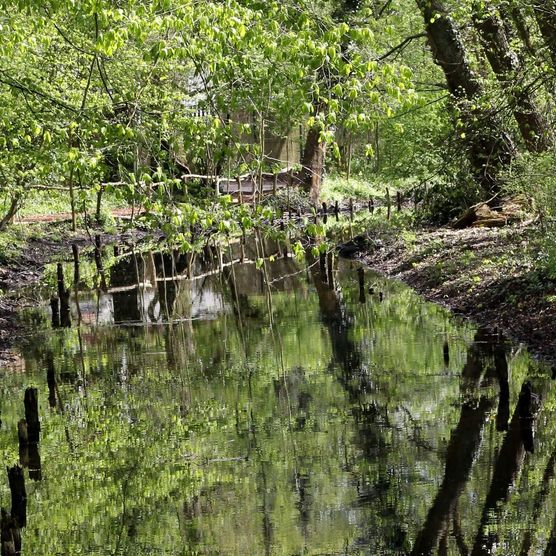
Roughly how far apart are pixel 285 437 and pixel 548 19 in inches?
352

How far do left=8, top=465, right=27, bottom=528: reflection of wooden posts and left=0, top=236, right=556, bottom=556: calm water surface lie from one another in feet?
0.44

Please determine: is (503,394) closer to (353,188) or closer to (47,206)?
(47,206)

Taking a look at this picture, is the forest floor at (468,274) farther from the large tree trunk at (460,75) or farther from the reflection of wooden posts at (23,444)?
the reflection of wooden posts at (23,444)

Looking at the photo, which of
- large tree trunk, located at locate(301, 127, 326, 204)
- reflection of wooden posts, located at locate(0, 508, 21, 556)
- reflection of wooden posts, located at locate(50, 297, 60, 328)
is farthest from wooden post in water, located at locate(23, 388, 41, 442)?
large tree trunk, located at locate(301, 127, 326, 204)

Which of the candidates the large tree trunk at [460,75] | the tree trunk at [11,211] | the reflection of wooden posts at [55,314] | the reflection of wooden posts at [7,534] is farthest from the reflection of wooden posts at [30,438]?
the tree trunk at [11,211]

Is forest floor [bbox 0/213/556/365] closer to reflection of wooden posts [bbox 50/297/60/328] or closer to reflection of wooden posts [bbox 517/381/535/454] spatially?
reflection of wooden posts [bbox 50/297/60/328]

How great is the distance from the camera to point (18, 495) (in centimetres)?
882

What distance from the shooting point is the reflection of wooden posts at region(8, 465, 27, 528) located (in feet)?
28.4

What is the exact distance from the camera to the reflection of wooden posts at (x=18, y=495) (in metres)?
8.66

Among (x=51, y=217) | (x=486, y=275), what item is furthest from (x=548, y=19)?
(x=51, y=217)

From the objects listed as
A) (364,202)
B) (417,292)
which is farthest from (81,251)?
(364,202)

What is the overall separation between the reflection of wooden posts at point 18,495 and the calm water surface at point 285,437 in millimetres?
133

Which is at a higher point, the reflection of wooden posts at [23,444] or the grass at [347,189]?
the grass at [347,189]

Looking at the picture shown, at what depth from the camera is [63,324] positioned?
19406mm
